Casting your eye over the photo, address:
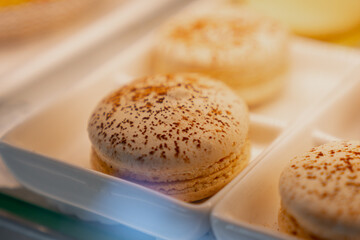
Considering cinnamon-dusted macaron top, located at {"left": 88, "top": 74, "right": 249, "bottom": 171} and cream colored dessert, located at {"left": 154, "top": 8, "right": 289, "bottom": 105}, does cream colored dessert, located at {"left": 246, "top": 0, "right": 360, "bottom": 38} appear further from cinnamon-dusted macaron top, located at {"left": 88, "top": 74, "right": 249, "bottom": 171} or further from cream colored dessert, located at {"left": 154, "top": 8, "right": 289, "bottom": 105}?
cinnamon-dusted macaron top, located at {"left": 88, "top": 74, "right": 249, "bottom": 171}

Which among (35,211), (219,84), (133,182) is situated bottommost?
(35,211)

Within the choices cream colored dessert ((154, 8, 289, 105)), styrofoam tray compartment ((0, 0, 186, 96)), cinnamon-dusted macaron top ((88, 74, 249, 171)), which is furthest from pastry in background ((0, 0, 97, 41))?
cinnamon-dusted macaron top ((88, 74, 249, 171))

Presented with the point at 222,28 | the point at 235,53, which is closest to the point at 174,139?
the point at 235,53

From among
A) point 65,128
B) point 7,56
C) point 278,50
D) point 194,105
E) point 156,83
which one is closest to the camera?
point 194,105

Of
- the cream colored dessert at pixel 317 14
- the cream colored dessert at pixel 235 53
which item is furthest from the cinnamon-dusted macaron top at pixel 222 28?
the cream colored dessert at pixel 317 14

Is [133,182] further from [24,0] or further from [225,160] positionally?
[24,0]

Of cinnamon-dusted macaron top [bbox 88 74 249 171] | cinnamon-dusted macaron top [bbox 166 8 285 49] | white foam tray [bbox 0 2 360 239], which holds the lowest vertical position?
white foam tray [bbox 0 2 360 239]

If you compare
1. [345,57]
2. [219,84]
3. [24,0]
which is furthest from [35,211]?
[345,57]
